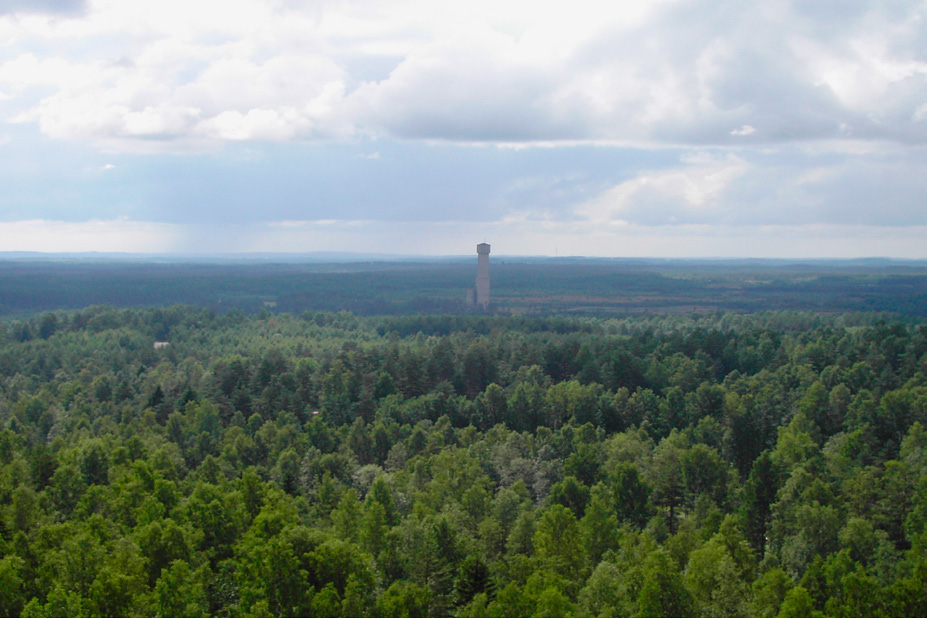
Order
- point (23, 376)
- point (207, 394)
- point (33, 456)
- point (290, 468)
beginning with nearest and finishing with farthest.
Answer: point (33, 456) → point (290, 468) → point (207, 394) → point (23, 376)

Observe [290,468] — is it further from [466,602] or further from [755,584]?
[755,584]

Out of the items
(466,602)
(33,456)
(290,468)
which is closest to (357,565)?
(466,602)

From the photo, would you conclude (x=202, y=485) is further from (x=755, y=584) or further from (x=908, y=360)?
(x=908, y=360)

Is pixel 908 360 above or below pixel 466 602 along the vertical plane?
above

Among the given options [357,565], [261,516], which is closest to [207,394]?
[261,516]

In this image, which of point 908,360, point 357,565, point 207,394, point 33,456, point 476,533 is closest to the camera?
point 357,565

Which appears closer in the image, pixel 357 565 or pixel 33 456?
pixel 357 565
